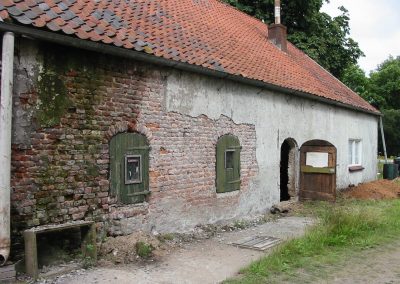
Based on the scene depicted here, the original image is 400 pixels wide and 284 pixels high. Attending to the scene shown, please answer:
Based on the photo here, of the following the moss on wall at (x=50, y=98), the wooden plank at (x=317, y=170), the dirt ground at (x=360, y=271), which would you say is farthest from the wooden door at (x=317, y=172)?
the moss on wall at (x=50, y=98)

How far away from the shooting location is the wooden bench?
5.45 meters

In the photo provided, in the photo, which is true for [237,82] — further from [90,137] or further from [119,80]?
[90,137]

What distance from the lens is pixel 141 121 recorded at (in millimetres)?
7500

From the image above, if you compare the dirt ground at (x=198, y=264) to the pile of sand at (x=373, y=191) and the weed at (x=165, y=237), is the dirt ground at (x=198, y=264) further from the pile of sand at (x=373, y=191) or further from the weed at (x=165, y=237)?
the pile of sand at (x=373, y=191)

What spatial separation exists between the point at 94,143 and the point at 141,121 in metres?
1.09

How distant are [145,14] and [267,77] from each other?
3.54 metres

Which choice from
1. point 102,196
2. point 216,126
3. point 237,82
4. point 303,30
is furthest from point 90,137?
point 303,30

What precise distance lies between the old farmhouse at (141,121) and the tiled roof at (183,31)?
0.04 m

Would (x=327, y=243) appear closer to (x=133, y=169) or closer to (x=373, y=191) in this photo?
(x=133, y=169)

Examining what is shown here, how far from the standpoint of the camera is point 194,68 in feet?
27.0

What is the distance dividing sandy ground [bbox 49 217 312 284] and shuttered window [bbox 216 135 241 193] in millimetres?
1342

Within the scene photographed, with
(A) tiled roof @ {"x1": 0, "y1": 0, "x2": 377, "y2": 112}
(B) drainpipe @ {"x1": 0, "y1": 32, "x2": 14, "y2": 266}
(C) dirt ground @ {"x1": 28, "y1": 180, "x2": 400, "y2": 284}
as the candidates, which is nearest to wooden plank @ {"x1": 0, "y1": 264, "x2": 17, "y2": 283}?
(B) drainpipe @ {"x1": 0, "y1": 32, "x2": 14, "y2": 266}

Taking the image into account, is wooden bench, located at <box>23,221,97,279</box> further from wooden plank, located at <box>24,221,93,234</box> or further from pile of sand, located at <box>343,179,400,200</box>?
pile of sand, located at <box>343,179,400,200</box>

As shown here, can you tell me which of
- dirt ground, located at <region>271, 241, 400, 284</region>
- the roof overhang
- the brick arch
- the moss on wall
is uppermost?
the roof overhang
